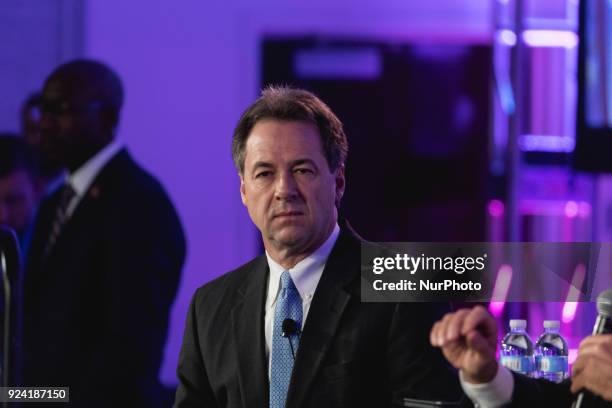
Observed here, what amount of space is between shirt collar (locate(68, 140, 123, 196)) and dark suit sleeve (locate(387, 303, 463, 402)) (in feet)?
4.82

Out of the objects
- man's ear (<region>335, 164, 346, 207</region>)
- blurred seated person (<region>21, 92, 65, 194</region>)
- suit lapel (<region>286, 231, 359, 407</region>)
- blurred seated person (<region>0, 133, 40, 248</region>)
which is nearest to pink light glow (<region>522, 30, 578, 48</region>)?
blurred seated person (<region>21, 92, 65, 194</region>)

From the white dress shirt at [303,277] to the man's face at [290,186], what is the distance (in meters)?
0.02

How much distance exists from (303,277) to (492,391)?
0.52m

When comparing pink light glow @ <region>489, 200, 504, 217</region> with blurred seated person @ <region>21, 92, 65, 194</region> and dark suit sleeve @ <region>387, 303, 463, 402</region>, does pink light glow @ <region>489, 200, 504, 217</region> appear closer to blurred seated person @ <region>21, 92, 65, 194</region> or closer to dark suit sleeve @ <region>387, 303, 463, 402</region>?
blurred seated person @ <region>21, 92, 65, 194</region>

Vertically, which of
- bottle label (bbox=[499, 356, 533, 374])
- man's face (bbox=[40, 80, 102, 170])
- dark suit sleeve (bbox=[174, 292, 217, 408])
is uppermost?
man's face (bbox=[40, 80, 102, 170])

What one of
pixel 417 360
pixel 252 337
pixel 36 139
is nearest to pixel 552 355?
pixel 417 360

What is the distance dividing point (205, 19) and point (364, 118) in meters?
1.12

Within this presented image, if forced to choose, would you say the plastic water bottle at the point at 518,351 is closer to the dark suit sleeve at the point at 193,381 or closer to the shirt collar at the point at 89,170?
the dark suit sleeve at the point at 193,381

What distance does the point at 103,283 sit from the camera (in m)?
3.10

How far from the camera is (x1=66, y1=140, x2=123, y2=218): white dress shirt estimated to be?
3264 mm

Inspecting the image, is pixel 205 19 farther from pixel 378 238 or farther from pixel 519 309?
pixel 519 309

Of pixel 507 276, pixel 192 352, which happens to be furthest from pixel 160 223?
pixel 507 276

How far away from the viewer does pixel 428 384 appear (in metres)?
1.97

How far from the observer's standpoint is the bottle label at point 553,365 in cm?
211
